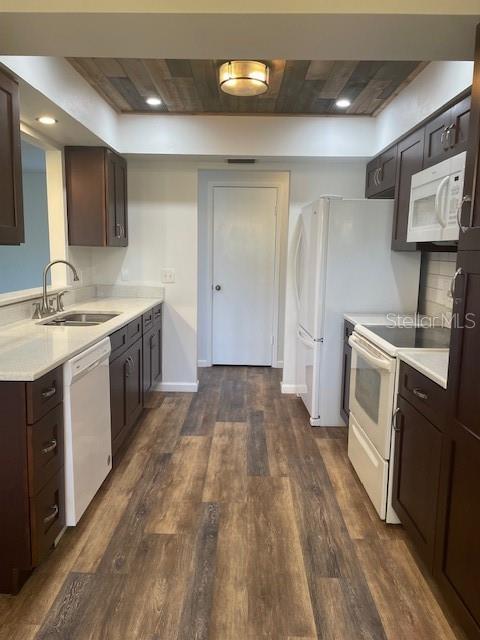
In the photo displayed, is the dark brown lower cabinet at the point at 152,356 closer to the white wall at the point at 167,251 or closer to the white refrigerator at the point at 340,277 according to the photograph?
the white wall at the point at 167,251

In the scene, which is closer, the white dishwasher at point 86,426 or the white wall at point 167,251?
the white dishwasher at point 86,426

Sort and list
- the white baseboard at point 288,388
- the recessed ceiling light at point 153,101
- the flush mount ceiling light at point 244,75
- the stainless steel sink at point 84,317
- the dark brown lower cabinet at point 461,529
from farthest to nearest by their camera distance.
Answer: the white baseboard at point 288,388
the recessed ceiling light at point 153,101
the stainless steel sink at point 84,317
the flush mount ceiling light at point 244,75
the dark brown lower cabinet at point 461,529

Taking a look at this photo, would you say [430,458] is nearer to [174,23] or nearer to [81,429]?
[81,429]

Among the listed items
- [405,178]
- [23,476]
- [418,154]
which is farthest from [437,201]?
[23,476]

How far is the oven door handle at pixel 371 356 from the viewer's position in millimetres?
2160

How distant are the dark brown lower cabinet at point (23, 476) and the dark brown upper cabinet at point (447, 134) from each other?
2.23m

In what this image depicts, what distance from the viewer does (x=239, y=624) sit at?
1617mm

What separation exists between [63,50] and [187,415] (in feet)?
8.98

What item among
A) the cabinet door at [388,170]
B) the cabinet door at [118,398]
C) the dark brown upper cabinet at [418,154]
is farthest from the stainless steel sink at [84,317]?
the cabinet door at [388,170]

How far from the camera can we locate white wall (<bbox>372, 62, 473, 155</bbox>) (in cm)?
227

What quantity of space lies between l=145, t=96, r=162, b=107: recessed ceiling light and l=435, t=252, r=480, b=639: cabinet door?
103 inches

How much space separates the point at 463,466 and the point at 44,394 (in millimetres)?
1581

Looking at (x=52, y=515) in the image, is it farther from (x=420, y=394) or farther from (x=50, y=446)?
(x=420, y=394)

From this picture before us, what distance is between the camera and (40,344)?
216 centimetres
